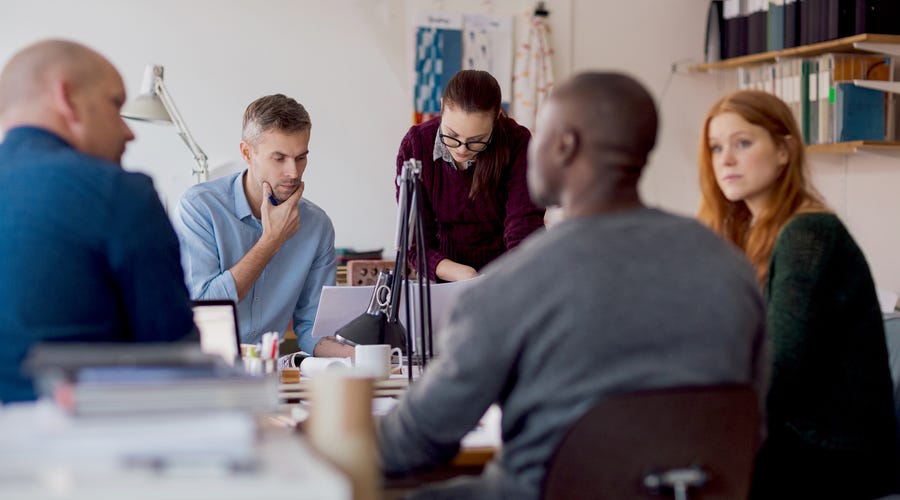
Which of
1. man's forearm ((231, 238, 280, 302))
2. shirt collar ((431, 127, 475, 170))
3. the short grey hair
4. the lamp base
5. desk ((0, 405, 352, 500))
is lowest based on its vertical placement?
the lamp base

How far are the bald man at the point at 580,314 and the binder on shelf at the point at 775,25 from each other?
3.52 meters

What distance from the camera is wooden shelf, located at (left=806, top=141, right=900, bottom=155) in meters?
4.26

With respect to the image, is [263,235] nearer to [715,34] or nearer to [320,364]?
[320,364]

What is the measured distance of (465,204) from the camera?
10.1ft

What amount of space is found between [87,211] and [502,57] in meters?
3.82

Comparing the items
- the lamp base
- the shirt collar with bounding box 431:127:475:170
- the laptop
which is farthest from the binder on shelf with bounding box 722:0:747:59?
the laptop

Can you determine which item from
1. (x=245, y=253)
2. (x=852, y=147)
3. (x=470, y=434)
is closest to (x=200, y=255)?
(x=245, y=253)

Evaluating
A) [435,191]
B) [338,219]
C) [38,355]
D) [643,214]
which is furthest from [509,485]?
[338,219]

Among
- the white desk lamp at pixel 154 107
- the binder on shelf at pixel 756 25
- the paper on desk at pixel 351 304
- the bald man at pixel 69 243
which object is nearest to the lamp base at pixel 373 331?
the paper on desk at pixel 351 304

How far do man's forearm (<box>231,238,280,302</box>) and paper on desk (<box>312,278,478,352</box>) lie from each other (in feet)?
1.05

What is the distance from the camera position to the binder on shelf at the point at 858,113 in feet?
14.2

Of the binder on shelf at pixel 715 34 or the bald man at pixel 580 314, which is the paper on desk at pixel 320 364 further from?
the binder on shelf at pixel 715 34

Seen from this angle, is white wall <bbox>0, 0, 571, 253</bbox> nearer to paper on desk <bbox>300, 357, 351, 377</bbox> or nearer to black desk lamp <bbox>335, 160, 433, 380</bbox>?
paper on desk <bbox>300, 357, 351, 377</bbox>

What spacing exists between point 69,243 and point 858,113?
12.2 ft
